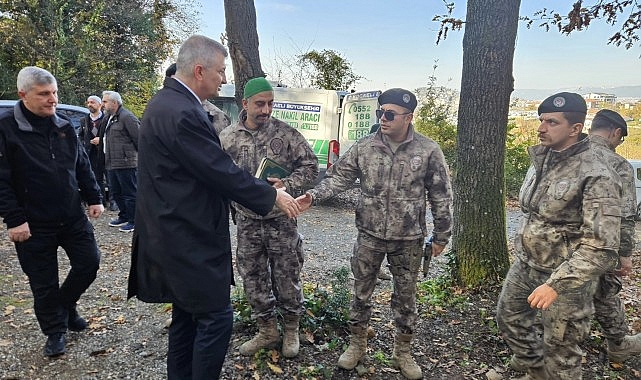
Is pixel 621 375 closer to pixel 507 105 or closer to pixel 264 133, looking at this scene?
pixel 507 105

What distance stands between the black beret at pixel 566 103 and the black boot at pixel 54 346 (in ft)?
12.5

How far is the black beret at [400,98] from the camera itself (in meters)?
3.09

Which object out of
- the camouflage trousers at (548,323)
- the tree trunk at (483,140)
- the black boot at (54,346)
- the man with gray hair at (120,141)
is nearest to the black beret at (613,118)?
the tree trunk at (483,140)

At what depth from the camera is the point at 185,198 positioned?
91.6 inches

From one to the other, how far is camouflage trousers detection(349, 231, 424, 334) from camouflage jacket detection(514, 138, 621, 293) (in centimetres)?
73

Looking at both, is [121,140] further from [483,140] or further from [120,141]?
[483,140]

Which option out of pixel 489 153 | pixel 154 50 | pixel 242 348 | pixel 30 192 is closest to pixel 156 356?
pixel 242 348

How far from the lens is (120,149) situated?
6617mm

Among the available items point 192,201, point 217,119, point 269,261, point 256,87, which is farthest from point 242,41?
point 192,201

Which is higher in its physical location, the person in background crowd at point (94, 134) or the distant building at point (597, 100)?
the distant building at point (597, 100)

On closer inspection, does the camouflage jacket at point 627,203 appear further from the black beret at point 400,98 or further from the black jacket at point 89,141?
the black jacket at point 89,141

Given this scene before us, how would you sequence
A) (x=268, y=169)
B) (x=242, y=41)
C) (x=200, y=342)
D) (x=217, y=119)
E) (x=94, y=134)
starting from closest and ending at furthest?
(x=200, y=342)
(x=268, y=169)
(x=217, y=119)
(x=242, y=41)
(x=94, y=134)

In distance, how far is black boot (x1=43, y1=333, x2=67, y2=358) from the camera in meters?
3.35

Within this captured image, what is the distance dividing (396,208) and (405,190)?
0.46ft
